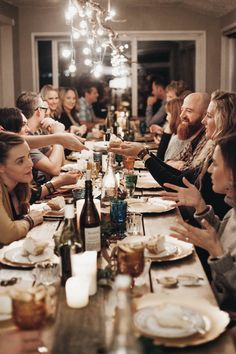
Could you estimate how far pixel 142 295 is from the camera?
158cm

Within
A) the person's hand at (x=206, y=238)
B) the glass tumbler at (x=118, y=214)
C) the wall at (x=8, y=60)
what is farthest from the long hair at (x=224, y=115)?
the wall at (x=8, y=60)

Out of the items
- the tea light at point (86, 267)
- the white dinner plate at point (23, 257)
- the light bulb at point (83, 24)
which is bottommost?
the white dinner plate at point (23, 257)

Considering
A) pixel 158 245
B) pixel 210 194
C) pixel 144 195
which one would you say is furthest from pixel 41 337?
pixel 144 195

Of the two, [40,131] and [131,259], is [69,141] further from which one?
[131,259]

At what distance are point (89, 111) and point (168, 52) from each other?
61.2 inches

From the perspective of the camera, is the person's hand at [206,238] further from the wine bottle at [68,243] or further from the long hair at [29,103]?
the long hair at [29,103]

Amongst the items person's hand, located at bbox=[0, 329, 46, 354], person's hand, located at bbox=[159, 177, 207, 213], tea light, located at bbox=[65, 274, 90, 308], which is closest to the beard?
person's hand, located at bbox=[159, 177, 207, 213]

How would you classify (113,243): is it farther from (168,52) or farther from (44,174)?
(168,52)

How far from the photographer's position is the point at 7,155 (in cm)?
250

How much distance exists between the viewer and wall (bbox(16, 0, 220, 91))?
7715mm

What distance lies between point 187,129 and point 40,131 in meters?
1.43

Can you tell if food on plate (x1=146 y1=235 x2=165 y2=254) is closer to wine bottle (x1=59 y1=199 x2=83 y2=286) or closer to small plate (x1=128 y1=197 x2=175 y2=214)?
wine bottle (x1=59 y1=199 x2=83 y2=286)

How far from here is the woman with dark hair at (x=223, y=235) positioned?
5.99 feet

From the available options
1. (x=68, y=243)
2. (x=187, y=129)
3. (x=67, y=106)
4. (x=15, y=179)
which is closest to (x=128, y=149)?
(x=15, y=179)
